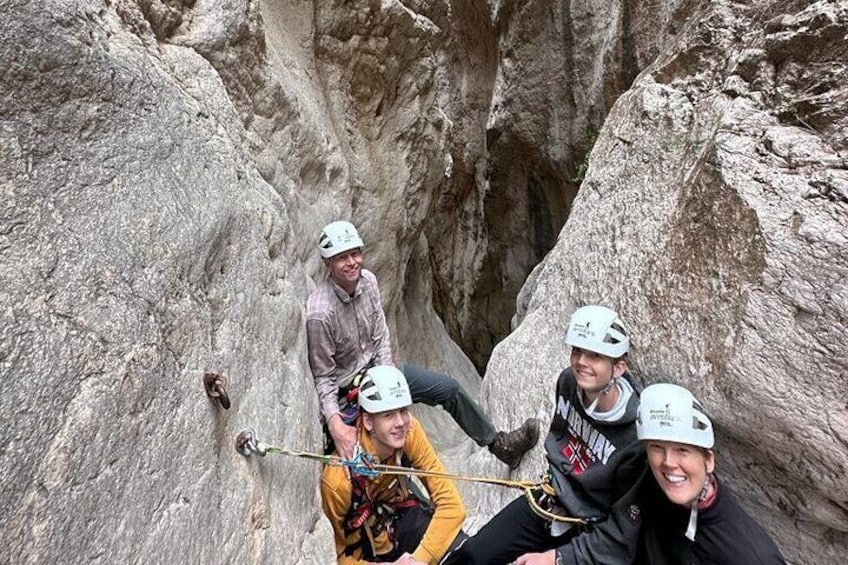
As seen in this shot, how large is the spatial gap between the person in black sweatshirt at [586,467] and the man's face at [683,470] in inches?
19.2

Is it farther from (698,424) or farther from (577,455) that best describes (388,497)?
(698,424)

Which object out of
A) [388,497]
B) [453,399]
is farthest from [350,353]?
[388,497]

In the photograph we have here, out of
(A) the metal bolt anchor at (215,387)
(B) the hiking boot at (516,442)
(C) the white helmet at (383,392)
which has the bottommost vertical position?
(B) the hiking boot at (516,442)

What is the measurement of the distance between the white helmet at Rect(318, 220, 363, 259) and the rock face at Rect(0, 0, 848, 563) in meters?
0.31

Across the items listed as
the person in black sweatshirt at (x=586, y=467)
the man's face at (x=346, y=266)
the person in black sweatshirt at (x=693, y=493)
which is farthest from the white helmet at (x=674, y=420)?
the man's face at (x=346, y=266)

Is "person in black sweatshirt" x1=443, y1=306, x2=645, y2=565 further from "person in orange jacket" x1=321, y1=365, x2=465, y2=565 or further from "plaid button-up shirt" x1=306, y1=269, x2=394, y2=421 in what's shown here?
"plaid button-up shirt" x1=306, y1=269, x2=394, y2=421

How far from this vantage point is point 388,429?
3.68 metres

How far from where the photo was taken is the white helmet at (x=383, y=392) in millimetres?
3662

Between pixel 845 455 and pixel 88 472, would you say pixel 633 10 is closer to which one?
pixel 845 455

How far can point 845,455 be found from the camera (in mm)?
2947

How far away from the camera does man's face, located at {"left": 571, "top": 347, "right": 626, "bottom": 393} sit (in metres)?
3.38

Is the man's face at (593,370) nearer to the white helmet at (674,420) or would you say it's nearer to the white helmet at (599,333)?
the white helmet at (599,333)

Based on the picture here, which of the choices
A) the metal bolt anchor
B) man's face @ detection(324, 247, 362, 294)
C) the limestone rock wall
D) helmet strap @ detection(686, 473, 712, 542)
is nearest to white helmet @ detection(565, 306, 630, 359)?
the limestone rock wall

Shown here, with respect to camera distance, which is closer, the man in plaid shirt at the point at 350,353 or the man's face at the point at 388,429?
the man's face at the point at 388,429
